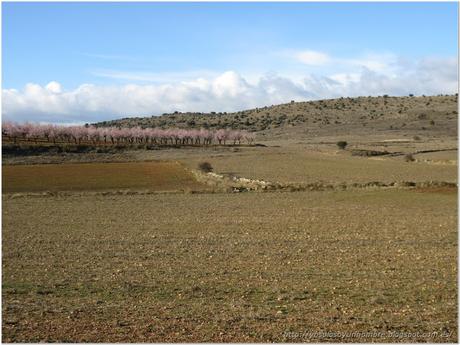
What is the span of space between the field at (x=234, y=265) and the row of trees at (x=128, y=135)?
116m

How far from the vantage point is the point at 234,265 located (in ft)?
61.9

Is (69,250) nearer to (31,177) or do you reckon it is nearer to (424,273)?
(424,273)

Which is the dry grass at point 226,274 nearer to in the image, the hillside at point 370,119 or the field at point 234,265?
the field at point 234,265

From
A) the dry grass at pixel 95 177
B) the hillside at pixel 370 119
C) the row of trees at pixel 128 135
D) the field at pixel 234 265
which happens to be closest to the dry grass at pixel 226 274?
the field at pixel 234 265

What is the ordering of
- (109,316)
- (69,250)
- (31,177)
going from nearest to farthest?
(109,316) < (69,250) < (31,177)

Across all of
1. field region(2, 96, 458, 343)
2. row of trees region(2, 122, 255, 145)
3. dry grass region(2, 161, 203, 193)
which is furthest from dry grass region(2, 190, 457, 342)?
row of trees region(2, 122, 255, 145)

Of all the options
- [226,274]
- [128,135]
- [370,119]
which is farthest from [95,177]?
[370,119]

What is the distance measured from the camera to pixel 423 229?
26906mm

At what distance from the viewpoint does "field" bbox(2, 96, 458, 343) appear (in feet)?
40.3

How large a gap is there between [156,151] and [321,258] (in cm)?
8995

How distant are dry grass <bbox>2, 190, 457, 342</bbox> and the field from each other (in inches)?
2.0

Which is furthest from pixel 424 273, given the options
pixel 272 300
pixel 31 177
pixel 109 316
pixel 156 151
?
pixel 156 151

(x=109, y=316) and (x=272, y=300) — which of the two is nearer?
(x=109, y=316)

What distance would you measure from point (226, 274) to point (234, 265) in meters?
1.39
